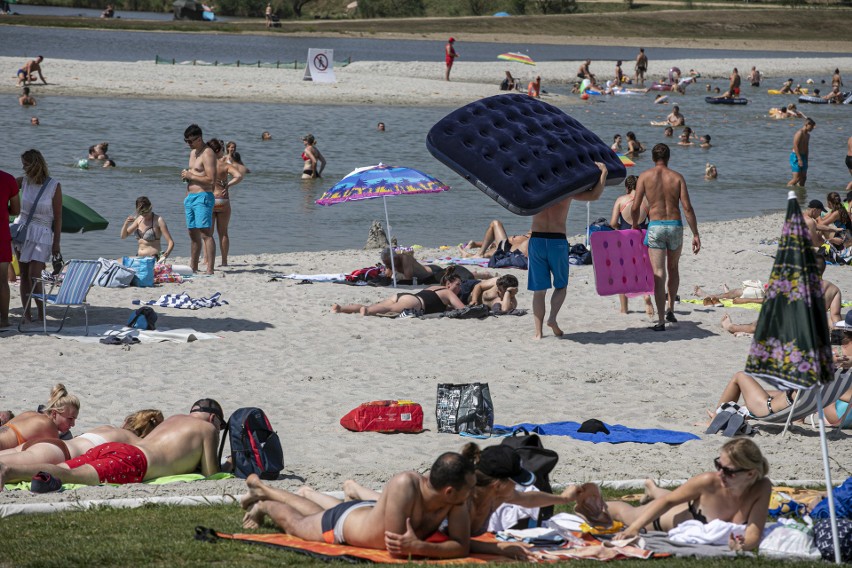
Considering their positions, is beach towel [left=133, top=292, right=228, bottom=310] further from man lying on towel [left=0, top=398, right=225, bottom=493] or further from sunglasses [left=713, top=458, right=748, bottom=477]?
sunglasses [left=713, top=458, right=748, bottom=477]

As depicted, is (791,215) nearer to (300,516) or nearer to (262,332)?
(300,516)

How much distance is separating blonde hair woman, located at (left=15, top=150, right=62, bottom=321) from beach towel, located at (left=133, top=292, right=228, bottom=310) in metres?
1.70

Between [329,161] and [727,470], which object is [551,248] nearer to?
[727,470]

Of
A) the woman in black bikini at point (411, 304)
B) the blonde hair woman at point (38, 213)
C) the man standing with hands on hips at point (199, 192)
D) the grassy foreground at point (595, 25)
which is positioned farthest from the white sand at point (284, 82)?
the blonde hair woman at point (38, 213)

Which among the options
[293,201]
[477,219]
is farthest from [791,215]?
[293,201]

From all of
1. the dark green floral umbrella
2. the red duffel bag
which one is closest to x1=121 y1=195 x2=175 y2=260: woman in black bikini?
the red duffel bag

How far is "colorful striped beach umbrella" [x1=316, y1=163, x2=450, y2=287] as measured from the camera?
44.2ft

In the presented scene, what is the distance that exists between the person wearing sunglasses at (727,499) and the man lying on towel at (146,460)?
2729 mm

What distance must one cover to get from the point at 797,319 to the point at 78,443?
169 inches

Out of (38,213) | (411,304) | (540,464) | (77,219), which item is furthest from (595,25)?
(540,464)

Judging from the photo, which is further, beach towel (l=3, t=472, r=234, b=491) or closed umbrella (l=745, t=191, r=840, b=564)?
beach towel (l=3, t=472, r=234, b=491)

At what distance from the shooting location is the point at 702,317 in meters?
12.6

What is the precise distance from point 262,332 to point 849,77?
177ft

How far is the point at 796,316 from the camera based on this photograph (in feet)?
18.5
